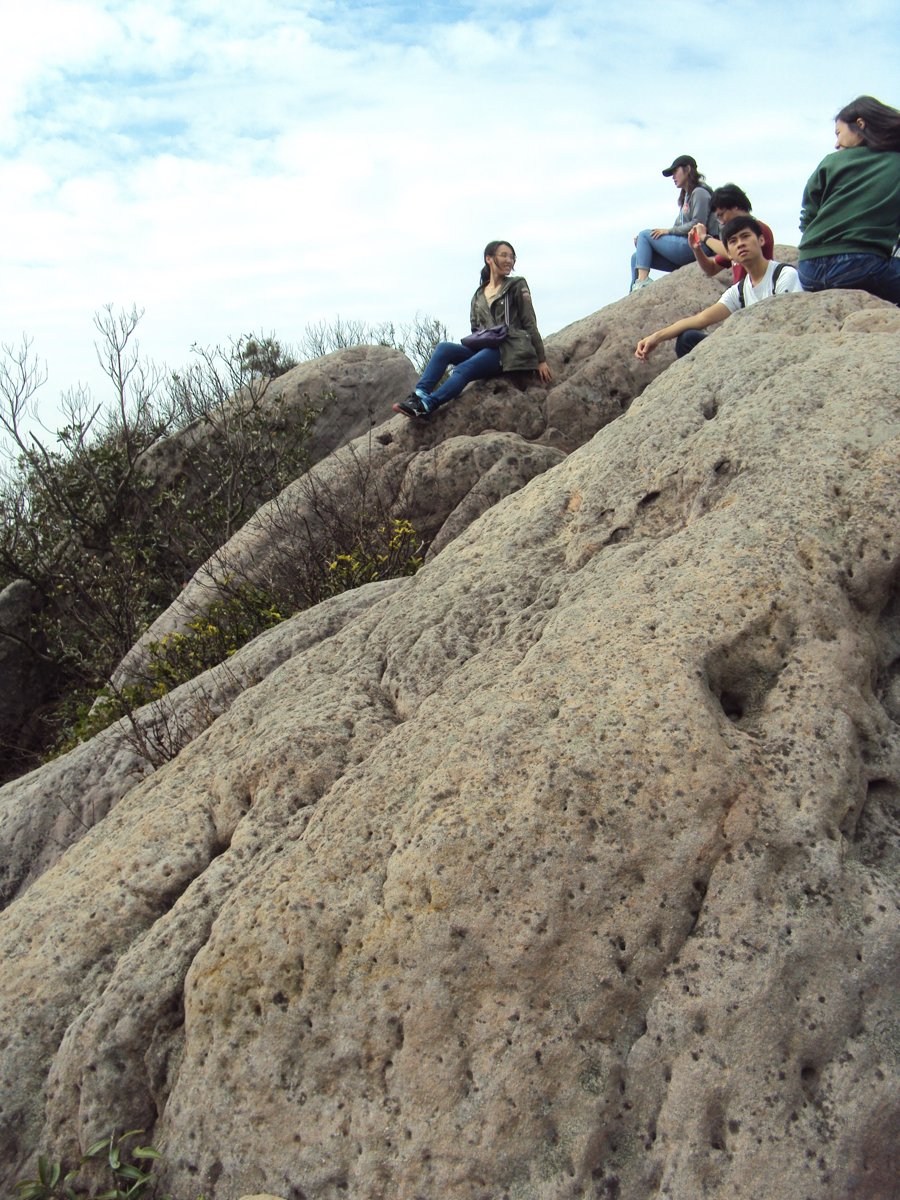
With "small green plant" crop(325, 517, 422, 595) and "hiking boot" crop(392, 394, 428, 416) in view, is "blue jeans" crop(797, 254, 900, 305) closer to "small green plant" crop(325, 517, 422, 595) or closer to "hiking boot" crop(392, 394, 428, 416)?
"small green plant" crop(325, 517, 422, 595)

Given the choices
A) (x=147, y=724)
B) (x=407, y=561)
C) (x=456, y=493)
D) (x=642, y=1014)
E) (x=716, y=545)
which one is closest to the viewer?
(x=642, y=1014)

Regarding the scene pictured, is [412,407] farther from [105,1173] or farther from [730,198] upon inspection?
[105,1173]

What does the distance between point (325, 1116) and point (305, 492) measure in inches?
288

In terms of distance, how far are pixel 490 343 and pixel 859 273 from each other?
5160mm

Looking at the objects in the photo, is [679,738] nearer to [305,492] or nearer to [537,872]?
[537,872]

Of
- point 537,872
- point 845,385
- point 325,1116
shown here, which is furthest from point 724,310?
point 325,1116

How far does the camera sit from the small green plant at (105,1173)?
11.1ft

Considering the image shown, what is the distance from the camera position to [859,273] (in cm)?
586

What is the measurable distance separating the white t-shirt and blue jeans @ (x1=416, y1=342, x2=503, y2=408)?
4.12 meters

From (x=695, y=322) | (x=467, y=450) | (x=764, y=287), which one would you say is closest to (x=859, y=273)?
(x=764, y=287)

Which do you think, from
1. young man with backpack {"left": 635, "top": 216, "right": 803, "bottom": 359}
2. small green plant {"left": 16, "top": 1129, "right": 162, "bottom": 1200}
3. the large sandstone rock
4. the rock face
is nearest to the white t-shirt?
young man with backpack {"left": 635, "top": 216, "right": 803, "bottom": 359}

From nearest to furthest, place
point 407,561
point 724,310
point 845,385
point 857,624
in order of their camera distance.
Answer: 1. point 857,624
2. point 845,385
3. point 724,310
4. point 407,561

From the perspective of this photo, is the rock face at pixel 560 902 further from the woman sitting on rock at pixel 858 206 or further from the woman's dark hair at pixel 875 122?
the woman's dark hair at pixel 875 122

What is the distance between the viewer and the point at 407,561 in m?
8.76
